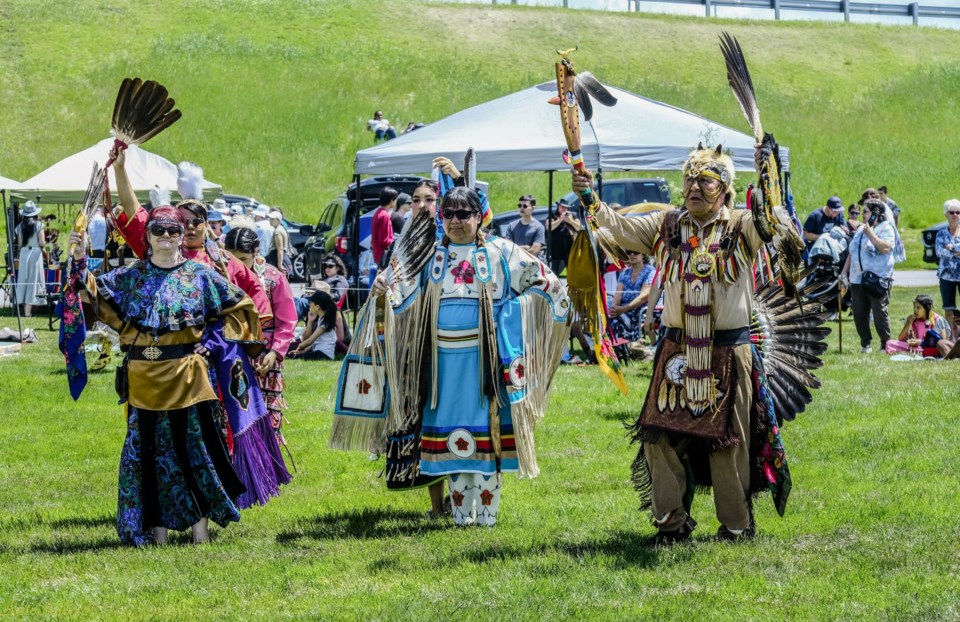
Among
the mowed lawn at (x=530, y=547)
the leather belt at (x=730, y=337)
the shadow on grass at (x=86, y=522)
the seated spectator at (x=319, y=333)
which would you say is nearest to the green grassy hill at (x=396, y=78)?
the seated spectator at (x=319, y=333)

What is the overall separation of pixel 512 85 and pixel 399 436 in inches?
1329

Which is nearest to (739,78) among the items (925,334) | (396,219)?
(925,334)

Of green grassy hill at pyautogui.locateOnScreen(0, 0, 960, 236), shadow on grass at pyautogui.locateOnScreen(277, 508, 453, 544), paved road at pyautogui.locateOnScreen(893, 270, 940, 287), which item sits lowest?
shadow on grass at pyautogui.locateOnScreen(277, 508, 453, 544)

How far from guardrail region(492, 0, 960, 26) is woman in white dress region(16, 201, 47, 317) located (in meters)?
33.3

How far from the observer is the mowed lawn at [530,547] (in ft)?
15.3

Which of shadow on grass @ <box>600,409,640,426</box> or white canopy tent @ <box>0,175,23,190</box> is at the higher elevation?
white canopy tent @ <box>0,175,23,190</box>

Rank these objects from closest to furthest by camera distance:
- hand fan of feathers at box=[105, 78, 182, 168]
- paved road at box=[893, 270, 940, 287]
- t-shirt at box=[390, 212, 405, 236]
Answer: hand fan of feathers at box=[105, 78, 182, 168] → t-shirt at box=[390, 212, 405, 236] → paved road at box=[893, 270, 940, 287]

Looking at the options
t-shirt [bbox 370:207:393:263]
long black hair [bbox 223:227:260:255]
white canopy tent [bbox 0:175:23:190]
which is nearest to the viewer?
long black hair [bbox 223:227:260:255]

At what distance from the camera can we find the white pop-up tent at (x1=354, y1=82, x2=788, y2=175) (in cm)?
1271

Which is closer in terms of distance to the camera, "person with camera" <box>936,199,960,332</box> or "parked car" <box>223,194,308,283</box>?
"person with camera" <box>936,199,960,332</box>

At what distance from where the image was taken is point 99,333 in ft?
41.8

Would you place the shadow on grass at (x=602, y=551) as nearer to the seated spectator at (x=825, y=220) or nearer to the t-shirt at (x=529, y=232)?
the t-shirt at (x=529, y=232)

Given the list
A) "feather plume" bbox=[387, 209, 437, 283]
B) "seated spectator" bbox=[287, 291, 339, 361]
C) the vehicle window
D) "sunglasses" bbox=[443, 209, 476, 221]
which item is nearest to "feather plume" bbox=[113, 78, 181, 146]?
"feather plume" bbox=[387, 209, 437, 283]

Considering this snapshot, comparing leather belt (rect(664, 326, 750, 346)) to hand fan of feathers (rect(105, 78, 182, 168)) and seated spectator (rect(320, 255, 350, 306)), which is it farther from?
seated spectator (rect(320, 255, 350, 306))
